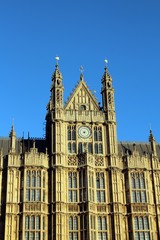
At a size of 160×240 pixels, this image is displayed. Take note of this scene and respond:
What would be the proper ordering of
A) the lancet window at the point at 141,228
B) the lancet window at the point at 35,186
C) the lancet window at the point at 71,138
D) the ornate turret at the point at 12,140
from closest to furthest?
the lancet window at the point at 35,186 → the lancet window at the point at 141,228 → the ornate turret at the point at 12,140 → the lancet window at the point at 71,138

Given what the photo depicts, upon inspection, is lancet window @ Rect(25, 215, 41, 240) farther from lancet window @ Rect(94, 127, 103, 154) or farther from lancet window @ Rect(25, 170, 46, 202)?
lancet window @ Rect(94, 127, 103, 154)

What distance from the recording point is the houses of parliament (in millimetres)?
57938

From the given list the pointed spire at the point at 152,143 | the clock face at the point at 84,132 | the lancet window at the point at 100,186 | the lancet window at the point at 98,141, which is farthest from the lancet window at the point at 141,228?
the clock face at the point at 84,132

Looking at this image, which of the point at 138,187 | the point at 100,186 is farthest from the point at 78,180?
the point at 138,187

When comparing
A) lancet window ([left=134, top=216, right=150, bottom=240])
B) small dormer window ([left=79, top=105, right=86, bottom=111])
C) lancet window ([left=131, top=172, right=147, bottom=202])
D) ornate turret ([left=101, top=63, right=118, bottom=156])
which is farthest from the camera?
small dormer window ([left=79, top=105, right=86, bottom=111])

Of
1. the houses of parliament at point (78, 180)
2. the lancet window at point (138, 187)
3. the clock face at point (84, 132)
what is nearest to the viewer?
the houses of parliament at point (78, 180)

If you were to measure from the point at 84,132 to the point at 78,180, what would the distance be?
7.51 metres

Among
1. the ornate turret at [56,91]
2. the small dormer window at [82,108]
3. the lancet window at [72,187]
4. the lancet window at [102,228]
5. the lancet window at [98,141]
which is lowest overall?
the lancet window at [102,228]

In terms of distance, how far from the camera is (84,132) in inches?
2562

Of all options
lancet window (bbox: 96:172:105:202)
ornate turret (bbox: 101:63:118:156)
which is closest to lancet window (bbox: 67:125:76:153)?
ornate turret (bbox: 101:63:118:156)

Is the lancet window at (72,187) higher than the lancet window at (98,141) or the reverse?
the reverse

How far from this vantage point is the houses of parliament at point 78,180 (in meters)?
57.9

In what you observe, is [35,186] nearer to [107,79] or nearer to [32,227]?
[32,227]

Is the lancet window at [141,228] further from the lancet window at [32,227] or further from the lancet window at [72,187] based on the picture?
the lancet window at [32,227]
